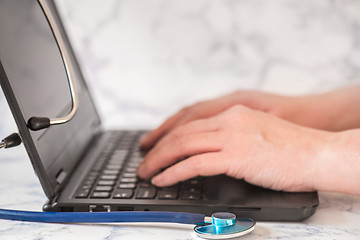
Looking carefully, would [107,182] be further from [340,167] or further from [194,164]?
[340,167]

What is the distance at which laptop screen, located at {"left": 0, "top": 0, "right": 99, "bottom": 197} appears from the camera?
71 cm

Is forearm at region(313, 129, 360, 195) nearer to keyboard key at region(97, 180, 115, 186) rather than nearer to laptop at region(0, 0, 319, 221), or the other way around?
laptop at region(0, 0, 319, 221)

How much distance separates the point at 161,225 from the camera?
682 mm

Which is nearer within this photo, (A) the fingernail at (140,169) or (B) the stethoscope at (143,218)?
(B) the stethoscope at (143,218)

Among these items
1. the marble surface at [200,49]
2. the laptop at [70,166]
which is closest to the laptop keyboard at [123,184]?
the laptop at [70,166]

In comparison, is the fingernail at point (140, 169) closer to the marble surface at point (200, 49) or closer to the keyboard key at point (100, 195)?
the keyboard key at point (100, 195)

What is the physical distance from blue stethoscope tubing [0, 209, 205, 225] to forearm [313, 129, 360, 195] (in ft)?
0.59

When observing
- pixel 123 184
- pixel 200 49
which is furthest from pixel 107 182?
pixel 200 49

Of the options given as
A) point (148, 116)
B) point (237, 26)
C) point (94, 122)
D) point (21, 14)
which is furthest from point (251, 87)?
point (21, 14)

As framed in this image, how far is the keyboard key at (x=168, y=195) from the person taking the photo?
2.37 ft

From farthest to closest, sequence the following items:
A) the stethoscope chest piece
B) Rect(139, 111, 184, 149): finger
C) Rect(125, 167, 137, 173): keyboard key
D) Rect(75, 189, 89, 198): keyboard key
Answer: Rect(139, 111, 184, 149): finger
Rect(125, 167, 137, 173): keyboard key
Rect(75, 189, 89, 198): keyboard key
the stethoscope chest piece

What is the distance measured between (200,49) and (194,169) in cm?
54

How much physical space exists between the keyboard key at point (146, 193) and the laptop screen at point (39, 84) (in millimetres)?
113

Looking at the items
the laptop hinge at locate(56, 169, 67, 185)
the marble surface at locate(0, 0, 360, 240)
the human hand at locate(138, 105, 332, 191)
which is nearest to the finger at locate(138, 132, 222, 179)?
the human hand at locate(138, 105, 332, 191)
